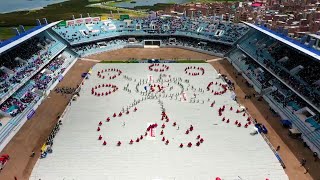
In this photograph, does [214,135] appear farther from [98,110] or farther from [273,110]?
[98,110]

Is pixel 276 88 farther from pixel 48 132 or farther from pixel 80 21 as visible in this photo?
pixel 80 21

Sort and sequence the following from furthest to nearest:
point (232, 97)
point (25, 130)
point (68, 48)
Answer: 1. point (68, 48)
2. point (232, 97)
3. point (25, 130)

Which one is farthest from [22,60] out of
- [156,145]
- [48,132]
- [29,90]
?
[156,145]

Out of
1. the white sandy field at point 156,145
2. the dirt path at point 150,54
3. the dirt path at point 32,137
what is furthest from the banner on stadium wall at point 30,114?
the dirt path at point 150,54

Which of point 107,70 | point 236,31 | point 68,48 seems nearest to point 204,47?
point 236,31

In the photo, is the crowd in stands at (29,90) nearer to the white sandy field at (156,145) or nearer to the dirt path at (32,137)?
the dirt path at (32,137)

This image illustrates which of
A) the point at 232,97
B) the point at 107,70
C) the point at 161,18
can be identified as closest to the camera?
the point at 232,97
